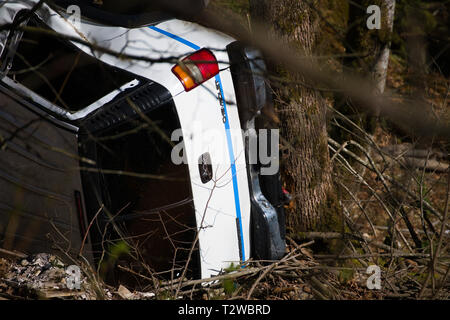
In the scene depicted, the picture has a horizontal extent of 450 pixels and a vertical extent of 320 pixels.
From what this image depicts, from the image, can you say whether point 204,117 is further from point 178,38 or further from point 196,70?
point 178,38

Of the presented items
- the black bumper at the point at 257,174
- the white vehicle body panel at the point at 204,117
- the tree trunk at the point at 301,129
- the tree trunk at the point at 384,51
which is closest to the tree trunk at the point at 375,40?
the tree trunk at the point at 384,51

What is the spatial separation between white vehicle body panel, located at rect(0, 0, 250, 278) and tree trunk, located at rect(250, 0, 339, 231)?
2.14 feet

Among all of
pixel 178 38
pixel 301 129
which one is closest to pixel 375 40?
pixel 301 129

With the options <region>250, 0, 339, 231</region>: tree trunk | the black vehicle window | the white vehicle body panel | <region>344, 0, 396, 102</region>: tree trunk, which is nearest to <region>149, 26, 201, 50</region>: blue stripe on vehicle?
the white vehicle body panel

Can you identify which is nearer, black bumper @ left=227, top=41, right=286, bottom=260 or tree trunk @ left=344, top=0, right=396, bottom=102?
black bumper @ left=227, top=41, right=286, bottom=260

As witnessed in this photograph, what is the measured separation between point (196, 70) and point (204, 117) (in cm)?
33

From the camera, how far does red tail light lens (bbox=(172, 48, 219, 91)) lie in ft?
11.1

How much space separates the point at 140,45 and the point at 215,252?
1574 millimetres

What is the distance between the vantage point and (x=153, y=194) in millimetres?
3635

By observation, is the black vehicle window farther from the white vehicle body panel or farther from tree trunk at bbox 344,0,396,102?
tree trunk at bbox 344,0,396,102

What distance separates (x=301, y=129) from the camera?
4418 millimetres

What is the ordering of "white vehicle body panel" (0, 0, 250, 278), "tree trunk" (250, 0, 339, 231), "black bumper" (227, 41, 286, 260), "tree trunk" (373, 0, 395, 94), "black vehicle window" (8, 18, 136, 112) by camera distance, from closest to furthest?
1. "white vehicle body panel" (0, 0, 250, 278)
2. "black vehicle window" (8, 18, 136, 112)
3. "black bumper" (227, 41, 286, 260)
4. "tree trunk" (250, 0, 339, 231)
5. "tree trunk" (373, 0, 395, 94)

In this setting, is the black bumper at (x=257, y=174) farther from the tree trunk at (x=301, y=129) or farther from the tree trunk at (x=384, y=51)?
the tree trunk at (x=384, y=51)
